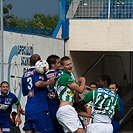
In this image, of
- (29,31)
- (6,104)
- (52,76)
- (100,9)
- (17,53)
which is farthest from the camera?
(100,9)

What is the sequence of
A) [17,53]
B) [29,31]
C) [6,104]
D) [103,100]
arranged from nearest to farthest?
[103,100] → [6,104] → [17,53] → [29,31]

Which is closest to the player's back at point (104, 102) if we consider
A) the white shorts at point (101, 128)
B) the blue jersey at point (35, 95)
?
the white shorts at point (101, 128)

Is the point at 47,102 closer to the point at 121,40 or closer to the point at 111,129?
the point at 111,129

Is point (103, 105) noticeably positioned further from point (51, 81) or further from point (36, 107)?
point (36, 107)

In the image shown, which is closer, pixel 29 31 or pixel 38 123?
pixel 38 123

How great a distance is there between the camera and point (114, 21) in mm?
20906

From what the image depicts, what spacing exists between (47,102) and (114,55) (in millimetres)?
15731

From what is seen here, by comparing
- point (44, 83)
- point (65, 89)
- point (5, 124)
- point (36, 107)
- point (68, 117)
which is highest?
point (44, 83)

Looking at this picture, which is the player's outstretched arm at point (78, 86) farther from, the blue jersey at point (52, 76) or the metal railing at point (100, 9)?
the metal railing at point (100, 9)

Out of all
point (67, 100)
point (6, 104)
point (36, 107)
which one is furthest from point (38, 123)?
point (6, 104)

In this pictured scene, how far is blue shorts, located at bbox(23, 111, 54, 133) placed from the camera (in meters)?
10.5

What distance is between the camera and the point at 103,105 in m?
10.7

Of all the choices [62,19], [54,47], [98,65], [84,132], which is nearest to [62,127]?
[84,132]

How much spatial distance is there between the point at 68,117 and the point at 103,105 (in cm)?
75
